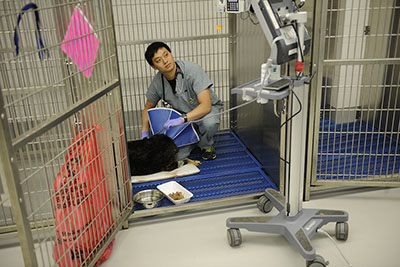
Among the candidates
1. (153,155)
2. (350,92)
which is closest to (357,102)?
(350,92)

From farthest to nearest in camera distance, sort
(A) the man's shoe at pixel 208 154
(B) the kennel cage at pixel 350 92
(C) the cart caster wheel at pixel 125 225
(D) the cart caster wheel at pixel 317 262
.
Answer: (A) the man's shoe at pixel 208 154, (C) the cart caster wheel at pixel 125 225, (B) the kennel cage at pixel 350 92, (D) the cart caster wheel at pixel 317 262

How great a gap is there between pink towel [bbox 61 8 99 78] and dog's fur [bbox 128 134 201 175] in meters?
1.20

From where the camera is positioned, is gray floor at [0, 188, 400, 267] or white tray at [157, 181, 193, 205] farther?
white tray at [157, 181, 193, 205]

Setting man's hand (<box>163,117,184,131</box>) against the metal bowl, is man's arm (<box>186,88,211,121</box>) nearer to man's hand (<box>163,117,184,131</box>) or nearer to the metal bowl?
man's hand (<box>163,117,184,131</box>)

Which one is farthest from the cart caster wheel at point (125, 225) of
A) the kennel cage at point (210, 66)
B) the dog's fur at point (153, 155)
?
the dog's fur at point (153, 155)

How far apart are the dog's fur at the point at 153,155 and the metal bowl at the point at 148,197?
33 cm

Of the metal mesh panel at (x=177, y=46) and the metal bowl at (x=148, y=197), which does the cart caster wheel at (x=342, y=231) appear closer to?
the metal bowl at (x=148, y=197)

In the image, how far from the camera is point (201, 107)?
3170 millimetres

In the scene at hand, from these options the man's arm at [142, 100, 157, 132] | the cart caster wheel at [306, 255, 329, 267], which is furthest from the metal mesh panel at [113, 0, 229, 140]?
the cart caster wheel at [306, 255, 329, 267]

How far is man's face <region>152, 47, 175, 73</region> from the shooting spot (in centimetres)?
301

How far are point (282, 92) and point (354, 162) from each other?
147 cm

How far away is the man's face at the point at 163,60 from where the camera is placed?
3008mm

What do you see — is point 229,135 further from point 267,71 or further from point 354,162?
point 267,71

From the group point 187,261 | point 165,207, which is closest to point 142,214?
point 165,207
